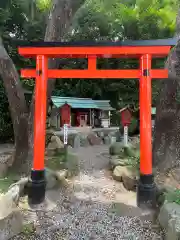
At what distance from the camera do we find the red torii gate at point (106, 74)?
3874 mm

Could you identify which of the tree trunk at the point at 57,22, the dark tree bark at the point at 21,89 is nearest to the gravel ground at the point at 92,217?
the dark tree bark at the point at 21,89

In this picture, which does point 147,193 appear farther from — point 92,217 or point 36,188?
point 36,188

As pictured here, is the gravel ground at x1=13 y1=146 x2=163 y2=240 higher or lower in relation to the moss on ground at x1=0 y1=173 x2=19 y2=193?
lower

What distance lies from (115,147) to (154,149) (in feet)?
9.27

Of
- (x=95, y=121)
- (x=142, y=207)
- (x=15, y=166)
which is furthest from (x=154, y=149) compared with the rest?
(x=95, y=121)

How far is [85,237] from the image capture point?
10.3 feet

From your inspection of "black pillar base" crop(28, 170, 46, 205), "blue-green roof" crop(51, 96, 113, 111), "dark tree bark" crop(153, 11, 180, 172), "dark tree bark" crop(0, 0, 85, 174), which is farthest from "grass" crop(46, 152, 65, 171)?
"blue-green roof" crop(51, 96, 113, 111)

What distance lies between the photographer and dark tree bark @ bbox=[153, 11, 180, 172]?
4754 millimetres

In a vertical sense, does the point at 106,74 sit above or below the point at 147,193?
above

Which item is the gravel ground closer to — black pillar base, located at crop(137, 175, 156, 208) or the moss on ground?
black pillar base, located at crop(137, 175, 156, 208)

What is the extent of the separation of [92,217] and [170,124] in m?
2.44

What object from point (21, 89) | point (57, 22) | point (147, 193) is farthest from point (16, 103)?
point (147, 193)

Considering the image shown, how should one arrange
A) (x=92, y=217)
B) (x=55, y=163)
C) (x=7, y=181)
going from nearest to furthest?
(x=92, y=217) < (x=7, y=181) < (x=55, y=163)

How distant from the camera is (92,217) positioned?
3.64 meters
